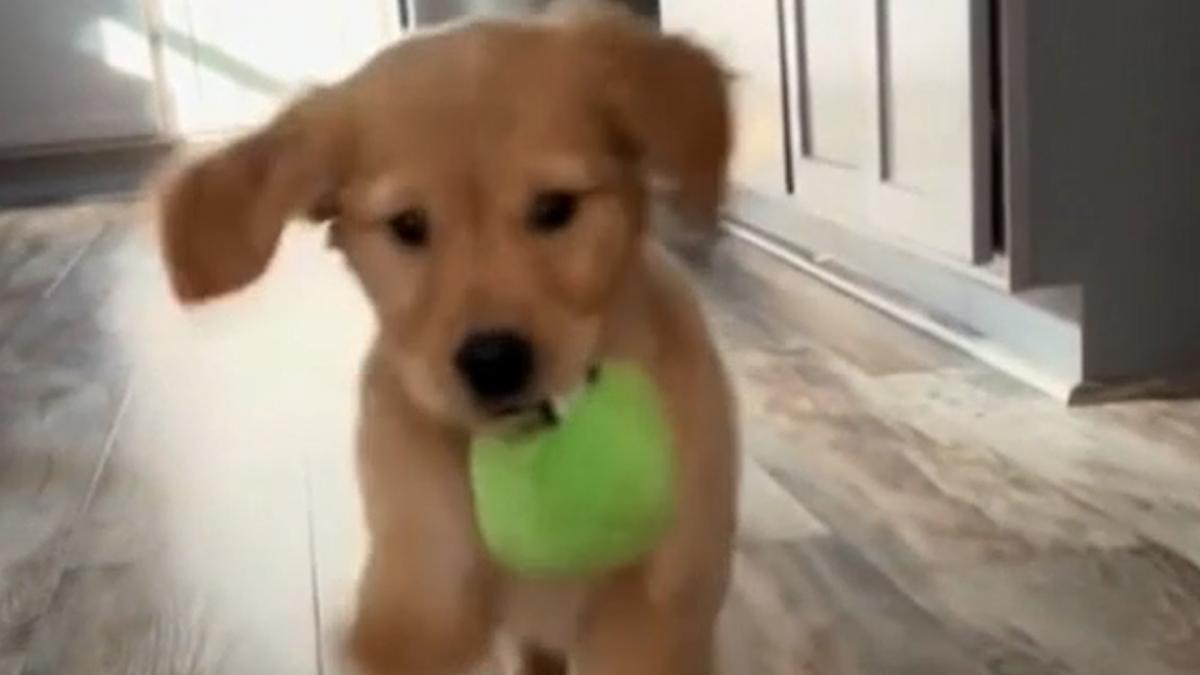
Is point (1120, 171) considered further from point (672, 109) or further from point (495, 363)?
point (495, 363)

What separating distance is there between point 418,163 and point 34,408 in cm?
145

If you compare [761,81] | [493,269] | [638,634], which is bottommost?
[638,634]

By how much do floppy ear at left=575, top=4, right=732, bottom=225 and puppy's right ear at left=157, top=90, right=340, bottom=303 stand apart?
16 centimetres

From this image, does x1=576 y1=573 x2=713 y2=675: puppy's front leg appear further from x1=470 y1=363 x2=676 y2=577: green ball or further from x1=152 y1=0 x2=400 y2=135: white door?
x1=152 y1=0 x2=400 y2=135: white door

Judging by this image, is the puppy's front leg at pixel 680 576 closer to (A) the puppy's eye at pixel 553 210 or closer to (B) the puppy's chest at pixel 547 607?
(B) the puppy's chest at pixel 547 607

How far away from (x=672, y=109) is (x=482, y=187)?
13 cm

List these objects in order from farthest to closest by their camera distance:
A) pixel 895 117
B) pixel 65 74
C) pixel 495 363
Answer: pixel 65 74
pixel 895 117
pixel 495 363

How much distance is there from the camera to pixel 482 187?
1.02m

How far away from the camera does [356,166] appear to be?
109 centimetres

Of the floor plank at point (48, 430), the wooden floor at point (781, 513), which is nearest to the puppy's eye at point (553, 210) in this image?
the wooden floor at point (781, 513)

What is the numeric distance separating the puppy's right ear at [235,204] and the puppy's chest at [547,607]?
0.24 m

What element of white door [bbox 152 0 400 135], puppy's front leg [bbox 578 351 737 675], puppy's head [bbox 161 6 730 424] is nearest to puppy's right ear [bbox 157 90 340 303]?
puppy's head [bbox 161 6 730 424]

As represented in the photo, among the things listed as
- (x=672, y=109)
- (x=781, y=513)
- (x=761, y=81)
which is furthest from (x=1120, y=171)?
(x=672, y=109)

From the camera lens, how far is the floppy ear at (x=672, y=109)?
3.57 feet
